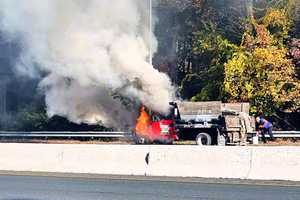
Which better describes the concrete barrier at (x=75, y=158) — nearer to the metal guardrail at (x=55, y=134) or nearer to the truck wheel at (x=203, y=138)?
the truck wheel at (x=203, y=138)

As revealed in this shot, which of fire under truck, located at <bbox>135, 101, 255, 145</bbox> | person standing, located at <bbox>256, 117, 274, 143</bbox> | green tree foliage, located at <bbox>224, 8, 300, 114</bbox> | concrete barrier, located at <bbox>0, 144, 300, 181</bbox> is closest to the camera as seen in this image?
concrete barrier, located at <bbox>0, 144, 300, 181</bbox>

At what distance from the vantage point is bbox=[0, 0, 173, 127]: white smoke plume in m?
19.7

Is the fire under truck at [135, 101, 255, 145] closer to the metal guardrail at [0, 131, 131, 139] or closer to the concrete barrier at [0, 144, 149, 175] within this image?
the metal guardrail at [0, 131, 131, 139]

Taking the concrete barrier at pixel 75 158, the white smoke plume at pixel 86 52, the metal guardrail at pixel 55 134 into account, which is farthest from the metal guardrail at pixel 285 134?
the concrete barrier at pixel 75 158

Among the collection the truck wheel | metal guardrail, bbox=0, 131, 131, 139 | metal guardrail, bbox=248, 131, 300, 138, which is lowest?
the truck wheel

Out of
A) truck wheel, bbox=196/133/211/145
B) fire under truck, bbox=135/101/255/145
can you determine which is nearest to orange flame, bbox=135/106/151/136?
fire under truck, bbox=135/101/255/145

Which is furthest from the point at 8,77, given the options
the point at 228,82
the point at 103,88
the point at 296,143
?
the point at 296,143

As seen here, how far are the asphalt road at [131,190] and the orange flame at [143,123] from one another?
11035 millimetres

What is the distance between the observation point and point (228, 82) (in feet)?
97.3

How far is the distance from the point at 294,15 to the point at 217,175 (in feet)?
59.2

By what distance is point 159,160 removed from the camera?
14.7 metres

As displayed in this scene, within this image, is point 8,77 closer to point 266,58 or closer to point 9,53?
point 9,53

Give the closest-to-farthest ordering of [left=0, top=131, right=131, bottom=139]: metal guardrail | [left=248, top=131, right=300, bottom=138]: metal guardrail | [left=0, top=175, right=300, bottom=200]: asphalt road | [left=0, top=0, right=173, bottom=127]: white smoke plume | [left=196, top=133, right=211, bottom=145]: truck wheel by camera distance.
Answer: [left=0, top=175, right=300, bottom=200]: asphalt road
[left=0, top=0, right=173, bottom=127]: white smoke plume
[left=196, top=133, right=211, bottom=145]: truck wheel
[left=248, top=131, right=300, bottom=138]: metal guardrail
[left=0, top=131, right=131, bottom=139]: metal guardrail

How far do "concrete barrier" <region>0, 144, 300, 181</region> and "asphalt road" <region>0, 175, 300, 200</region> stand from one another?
1.07 metres
